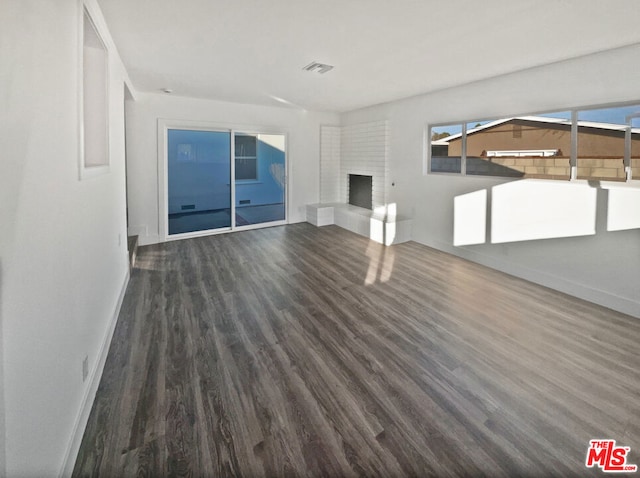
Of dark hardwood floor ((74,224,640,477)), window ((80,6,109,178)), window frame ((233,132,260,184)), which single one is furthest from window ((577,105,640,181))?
window frame ((233,132,260,184))

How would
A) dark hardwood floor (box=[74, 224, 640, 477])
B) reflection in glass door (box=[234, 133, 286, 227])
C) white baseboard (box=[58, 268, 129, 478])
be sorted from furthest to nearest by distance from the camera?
reflection in glass door (box=[234, 133, 286, 227]) < dark hardwood floor (box=[74, 224, 640, 477]) < white baseboard (box=[58, 268, 129, 478])

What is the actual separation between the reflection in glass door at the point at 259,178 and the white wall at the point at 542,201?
8.69 ft

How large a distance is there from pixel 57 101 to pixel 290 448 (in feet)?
6.44

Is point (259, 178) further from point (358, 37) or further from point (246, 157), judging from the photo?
point (358, 37)

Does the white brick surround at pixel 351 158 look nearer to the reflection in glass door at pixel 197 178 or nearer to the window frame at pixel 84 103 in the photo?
the reflection in glass door at pixel 197 178

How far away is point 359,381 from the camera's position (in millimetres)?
2115

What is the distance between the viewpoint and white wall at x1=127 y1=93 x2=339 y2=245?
17.4 feet

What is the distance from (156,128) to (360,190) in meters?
3.92

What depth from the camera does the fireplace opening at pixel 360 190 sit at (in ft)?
22.3

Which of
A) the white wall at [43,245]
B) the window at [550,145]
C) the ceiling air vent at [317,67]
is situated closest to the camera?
the white wall at [43,245]

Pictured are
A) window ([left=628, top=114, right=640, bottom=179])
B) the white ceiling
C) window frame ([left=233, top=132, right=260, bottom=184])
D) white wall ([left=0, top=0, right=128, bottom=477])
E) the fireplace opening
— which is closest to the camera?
→ white wall ([left=0, top=0, right=128, bottom=477])

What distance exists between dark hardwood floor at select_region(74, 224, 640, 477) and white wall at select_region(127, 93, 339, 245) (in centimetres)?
208

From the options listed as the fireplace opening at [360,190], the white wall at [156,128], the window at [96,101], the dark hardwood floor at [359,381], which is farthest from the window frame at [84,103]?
the fireplace opening at [360,190]

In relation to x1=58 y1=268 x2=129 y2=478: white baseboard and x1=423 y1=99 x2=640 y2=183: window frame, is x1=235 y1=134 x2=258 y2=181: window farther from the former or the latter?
x1=58 y1=268 x2=129 y2=478: white baseboard
